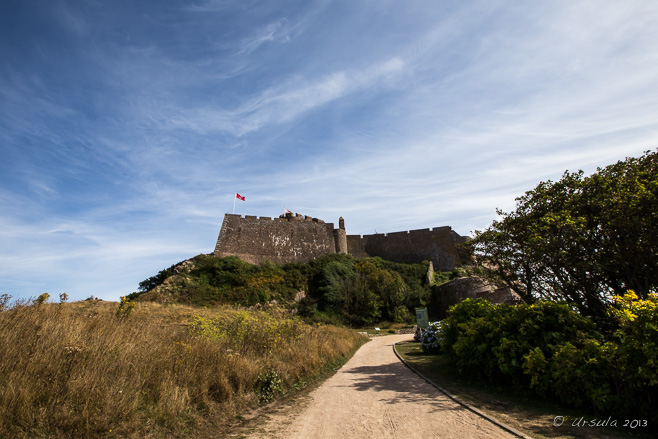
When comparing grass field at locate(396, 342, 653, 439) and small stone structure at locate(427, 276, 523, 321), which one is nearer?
grass field at locate(396, 342, 653, 439)

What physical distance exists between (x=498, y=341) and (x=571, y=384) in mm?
2045

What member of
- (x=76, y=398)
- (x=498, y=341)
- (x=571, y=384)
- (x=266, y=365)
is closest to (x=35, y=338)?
(x=76, y=398)

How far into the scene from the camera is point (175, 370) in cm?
517

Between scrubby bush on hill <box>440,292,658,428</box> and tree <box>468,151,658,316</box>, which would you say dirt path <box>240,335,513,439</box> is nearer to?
scrubby bush on hill <box>440,292,658,428</box>

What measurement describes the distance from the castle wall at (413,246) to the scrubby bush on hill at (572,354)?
33169mm

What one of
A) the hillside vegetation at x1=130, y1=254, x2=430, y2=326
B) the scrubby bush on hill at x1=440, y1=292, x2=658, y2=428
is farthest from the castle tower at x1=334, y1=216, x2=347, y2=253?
the scrubby bush on hill at x1=440, y1=292, x2=658, y2=428

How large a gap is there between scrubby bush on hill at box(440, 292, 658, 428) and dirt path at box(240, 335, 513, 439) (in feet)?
5.05

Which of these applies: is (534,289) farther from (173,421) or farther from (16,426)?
(16,426)

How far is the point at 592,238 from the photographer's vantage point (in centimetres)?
857

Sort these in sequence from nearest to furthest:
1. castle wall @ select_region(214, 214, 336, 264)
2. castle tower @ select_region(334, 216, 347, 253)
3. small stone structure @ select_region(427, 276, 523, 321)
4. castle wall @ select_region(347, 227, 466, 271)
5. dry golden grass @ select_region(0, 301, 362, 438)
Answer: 1. dry golden grass @ select_region(0, 301, 362, 438)
2. small stone structure @ select_region(427, 276, 523, 321)
3. castle wall @ select_region(214, 214, 336, 264)
4. castle tower @ select_region(334, 216, 347, 253)
5. castle wall @ select_region(347, 227, 466, 271)

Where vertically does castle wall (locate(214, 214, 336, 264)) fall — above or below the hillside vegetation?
above

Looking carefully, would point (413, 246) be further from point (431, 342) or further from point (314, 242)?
point (431, 342)

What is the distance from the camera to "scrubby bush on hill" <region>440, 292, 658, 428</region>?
4.69 meters

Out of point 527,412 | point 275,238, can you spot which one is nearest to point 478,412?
point 527,412
